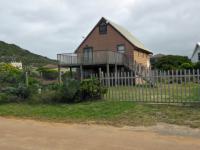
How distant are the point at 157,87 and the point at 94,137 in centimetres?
666

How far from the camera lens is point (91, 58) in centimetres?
3375

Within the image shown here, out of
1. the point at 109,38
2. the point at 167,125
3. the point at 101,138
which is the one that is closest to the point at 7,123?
the point at 101,138

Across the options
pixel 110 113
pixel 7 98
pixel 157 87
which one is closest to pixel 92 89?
pixel 157 87

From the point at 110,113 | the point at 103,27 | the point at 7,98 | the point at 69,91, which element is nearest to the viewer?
the point at 110,113

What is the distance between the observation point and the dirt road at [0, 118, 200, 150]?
8.43 metres

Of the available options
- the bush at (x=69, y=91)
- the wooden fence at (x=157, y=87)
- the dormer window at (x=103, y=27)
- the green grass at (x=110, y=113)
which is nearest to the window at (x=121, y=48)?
the dormer window at (x=103, y=27)

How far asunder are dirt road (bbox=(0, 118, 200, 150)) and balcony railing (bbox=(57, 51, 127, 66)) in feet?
69.7

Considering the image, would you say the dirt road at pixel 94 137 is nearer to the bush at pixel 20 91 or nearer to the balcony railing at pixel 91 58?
the bush at pixel 20 91

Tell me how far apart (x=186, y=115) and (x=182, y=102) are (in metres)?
2.14

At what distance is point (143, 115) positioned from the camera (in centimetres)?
1262

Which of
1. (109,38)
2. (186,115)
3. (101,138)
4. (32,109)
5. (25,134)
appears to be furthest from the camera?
(109,38)

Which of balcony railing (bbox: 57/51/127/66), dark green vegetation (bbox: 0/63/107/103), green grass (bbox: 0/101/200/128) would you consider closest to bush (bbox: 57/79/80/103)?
dark green vegetation (bbox: 0/63/107/103)

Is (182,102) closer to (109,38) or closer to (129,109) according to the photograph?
(129,109)

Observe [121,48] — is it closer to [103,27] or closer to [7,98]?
[103,27]
